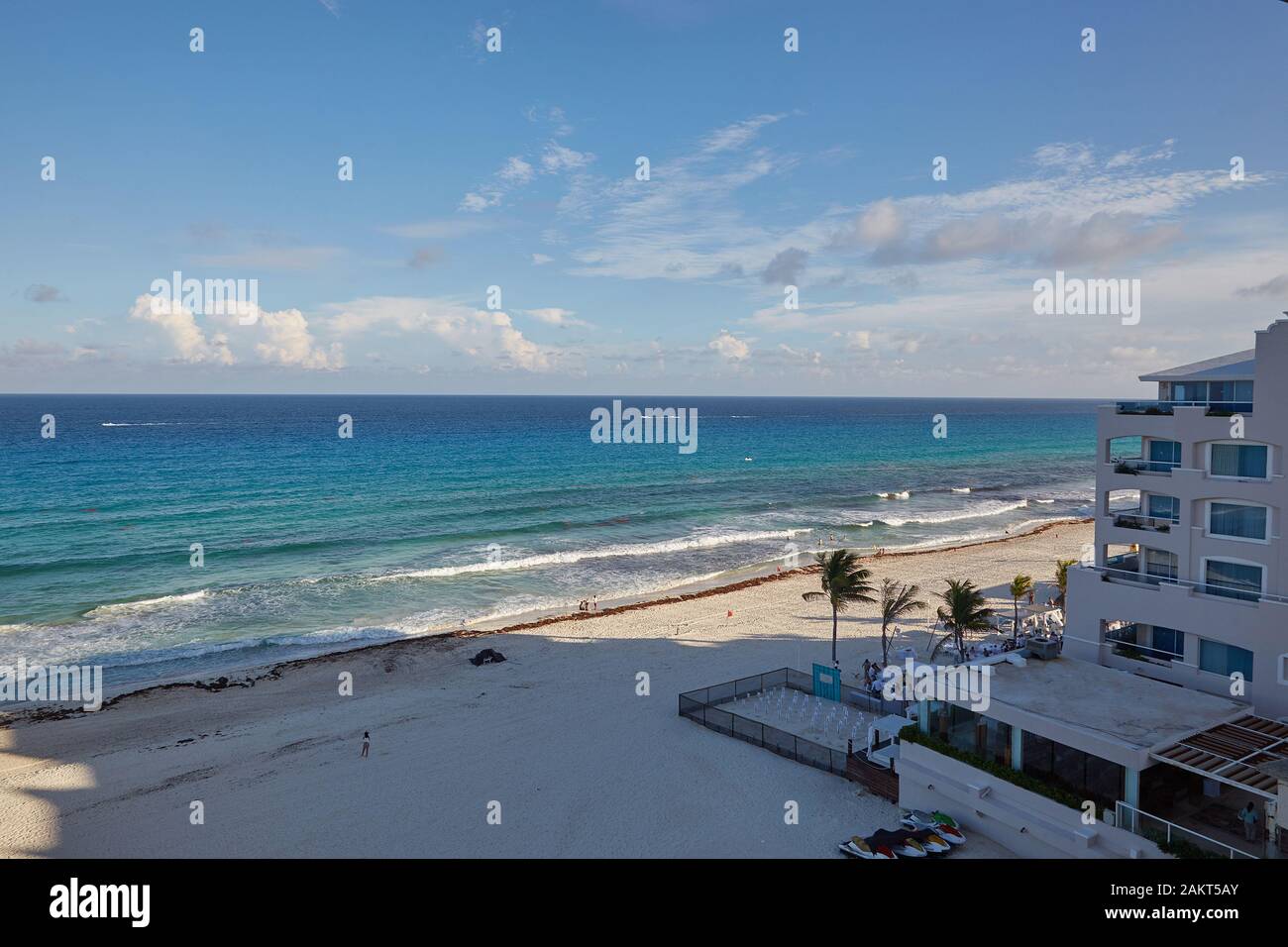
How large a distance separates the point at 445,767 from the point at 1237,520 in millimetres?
20337

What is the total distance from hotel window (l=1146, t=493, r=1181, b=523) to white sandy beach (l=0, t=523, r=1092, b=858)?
9543mm

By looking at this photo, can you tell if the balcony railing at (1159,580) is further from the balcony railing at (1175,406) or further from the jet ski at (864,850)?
the jet ski at (864,850)

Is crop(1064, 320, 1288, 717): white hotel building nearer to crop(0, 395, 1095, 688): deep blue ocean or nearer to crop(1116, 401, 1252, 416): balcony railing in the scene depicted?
crop(1116, 401, 1252, 416): balcony railing

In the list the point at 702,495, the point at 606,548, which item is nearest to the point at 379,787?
the point at 606,548

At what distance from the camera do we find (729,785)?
20.5m

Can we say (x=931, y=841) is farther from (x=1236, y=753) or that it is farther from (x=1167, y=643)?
(x=1167, y=643)

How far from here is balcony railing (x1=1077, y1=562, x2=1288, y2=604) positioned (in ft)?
60.1

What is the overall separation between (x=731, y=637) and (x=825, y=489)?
51.3 m

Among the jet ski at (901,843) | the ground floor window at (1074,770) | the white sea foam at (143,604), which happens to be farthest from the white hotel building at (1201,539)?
the white sea foam at (143,604)

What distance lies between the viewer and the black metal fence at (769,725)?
70.6 ft

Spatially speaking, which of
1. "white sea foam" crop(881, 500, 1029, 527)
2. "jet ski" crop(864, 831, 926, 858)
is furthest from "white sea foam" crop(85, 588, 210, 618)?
"white sea foam" crop(881, 500, 1029, 527)

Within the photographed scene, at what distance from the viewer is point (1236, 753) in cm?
1450
